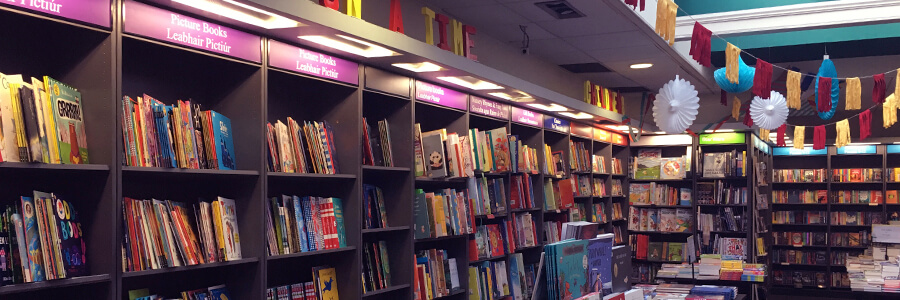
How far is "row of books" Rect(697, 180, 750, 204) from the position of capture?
8.85m

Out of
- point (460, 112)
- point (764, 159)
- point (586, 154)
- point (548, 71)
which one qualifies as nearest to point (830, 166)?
point (764, 159)

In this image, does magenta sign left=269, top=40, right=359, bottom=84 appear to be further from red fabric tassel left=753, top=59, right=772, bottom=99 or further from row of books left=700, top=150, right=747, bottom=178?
row of books left=700, top=150, right=747, bottom=178

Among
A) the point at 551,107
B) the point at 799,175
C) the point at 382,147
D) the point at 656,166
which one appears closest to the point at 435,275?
the point at 382,147

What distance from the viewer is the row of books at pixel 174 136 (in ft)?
9.45

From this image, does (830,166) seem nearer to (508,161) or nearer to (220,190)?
(508,161)

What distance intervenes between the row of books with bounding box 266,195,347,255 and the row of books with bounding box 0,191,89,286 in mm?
975

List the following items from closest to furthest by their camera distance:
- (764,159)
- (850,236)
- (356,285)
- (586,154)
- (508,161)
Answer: (356,285), (508,161), (586,154), (764,159), (850,236)

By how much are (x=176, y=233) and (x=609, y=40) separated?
4.01 metres

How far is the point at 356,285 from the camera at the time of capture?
4078 millimetres

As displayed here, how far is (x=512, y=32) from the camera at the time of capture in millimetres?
5922

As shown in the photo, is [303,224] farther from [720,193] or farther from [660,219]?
[720,193]

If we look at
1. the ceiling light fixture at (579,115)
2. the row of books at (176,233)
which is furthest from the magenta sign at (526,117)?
the row of books at (176,233)

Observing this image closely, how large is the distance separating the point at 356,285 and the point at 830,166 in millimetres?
10770

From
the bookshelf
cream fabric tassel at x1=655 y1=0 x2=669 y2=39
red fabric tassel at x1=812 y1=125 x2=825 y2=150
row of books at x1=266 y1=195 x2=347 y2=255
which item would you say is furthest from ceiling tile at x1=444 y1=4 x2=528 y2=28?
red fabric tassel at x1=812 y1=125 x2=825 y2=150
